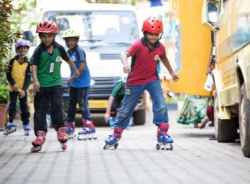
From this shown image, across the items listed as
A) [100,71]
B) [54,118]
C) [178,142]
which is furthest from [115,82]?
[54,118]

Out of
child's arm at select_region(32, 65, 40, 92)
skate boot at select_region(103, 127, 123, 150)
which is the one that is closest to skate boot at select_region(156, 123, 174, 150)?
skate boot at select_region(103, 127, 123, 150)

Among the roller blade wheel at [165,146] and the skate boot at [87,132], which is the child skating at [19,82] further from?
the roller blade wheel at [165,146]

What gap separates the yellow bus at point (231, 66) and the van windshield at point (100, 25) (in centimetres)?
635

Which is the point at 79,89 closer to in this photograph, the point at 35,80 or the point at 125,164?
the point at 35,80

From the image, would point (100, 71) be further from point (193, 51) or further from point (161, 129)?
point (161, 129)

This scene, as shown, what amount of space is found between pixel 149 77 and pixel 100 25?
26.6ft

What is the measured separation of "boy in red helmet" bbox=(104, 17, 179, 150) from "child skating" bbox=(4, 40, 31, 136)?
4.35m

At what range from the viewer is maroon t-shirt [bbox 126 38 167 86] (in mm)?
10492

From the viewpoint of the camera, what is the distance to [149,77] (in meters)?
10.6

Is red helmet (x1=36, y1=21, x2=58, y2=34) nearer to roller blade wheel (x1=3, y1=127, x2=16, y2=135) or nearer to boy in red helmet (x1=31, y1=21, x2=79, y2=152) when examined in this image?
boy in red helmet (x1=31, y1=21, x2=79, y2=152)

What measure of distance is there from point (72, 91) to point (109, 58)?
16.2 ft

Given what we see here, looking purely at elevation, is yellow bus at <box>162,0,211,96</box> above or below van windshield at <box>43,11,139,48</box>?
below

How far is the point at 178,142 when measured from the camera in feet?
40.1

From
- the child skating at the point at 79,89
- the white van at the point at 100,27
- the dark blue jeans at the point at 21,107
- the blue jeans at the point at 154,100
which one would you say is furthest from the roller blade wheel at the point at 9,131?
the blue jeans at the point at 154,100
